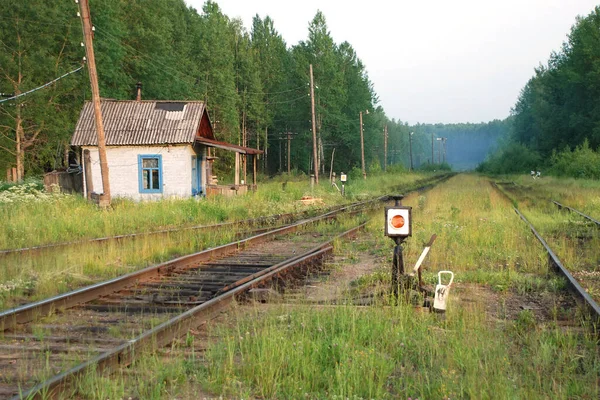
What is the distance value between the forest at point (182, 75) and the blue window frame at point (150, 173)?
1351 centimetres

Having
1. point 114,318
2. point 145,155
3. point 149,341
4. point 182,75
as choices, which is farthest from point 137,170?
point 182,75

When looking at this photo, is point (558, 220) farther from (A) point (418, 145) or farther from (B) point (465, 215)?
(A) point (418, 145)

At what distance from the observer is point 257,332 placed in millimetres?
4703

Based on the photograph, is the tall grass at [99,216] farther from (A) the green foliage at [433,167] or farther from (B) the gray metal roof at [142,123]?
(A) the green foliage at [433,167]

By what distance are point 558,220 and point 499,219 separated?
1.69 m

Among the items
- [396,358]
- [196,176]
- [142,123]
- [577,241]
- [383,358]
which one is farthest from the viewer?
[196,176]

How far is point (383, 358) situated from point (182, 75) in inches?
1793

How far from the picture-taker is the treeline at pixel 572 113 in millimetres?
46975

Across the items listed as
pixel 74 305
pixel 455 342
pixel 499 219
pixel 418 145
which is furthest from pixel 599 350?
pixel 418 145

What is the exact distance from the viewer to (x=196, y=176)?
24734 millimetres

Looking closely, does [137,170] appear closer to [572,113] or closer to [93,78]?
[93,78]

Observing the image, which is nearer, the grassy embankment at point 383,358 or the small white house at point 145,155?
the grassy embankment at point 383,358

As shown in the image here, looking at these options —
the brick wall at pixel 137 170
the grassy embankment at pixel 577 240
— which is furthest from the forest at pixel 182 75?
the grassy embankment at pixel 577 240

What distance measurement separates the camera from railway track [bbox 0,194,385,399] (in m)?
3.83
